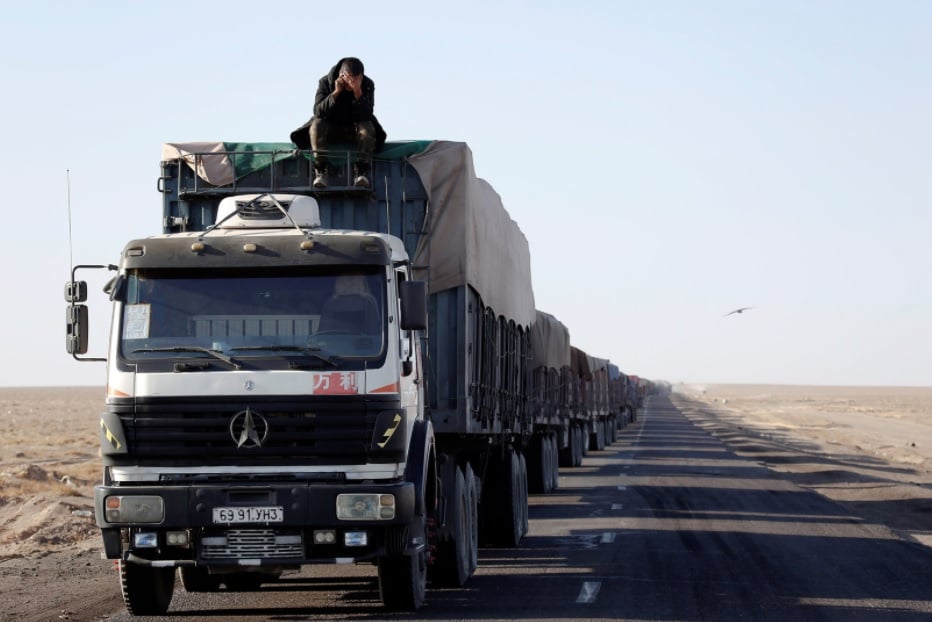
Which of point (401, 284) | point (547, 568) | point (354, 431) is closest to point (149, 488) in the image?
point (354, 431)

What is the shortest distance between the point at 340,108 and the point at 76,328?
335 cm

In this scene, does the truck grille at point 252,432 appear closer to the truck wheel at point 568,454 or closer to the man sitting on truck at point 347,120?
the man sitting on truck at point 347,120

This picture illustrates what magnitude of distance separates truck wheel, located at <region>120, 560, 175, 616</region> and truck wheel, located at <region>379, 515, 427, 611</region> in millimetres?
1735

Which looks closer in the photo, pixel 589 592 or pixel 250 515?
pixel 250 515

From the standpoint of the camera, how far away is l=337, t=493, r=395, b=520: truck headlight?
32.6 feet

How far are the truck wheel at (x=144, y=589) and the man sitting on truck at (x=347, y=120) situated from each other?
366cm

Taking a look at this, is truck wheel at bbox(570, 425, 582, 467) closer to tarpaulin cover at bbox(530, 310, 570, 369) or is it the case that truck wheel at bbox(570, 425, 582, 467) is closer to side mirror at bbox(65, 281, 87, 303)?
tarpaulin cover at bbox(530, 310, 570, 369)

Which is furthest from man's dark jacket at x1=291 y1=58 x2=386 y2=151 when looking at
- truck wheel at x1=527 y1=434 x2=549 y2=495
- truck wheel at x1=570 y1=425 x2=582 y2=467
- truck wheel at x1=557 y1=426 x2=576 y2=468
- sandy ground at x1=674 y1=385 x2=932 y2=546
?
truck wheel at x1=570 y1=425 x2=582 y2=467

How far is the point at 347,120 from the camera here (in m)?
12.5

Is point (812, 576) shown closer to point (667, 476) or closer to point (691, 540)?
point (691, 540)

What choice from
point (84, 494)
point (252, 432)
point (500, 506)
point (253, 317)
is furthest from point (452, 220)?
point (84, 494)

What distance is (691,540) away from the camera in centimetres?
1673

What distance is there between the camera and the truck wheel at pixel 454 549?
487 inches

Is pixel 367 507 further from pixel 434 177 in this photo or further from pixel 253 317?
pixel 434 177
